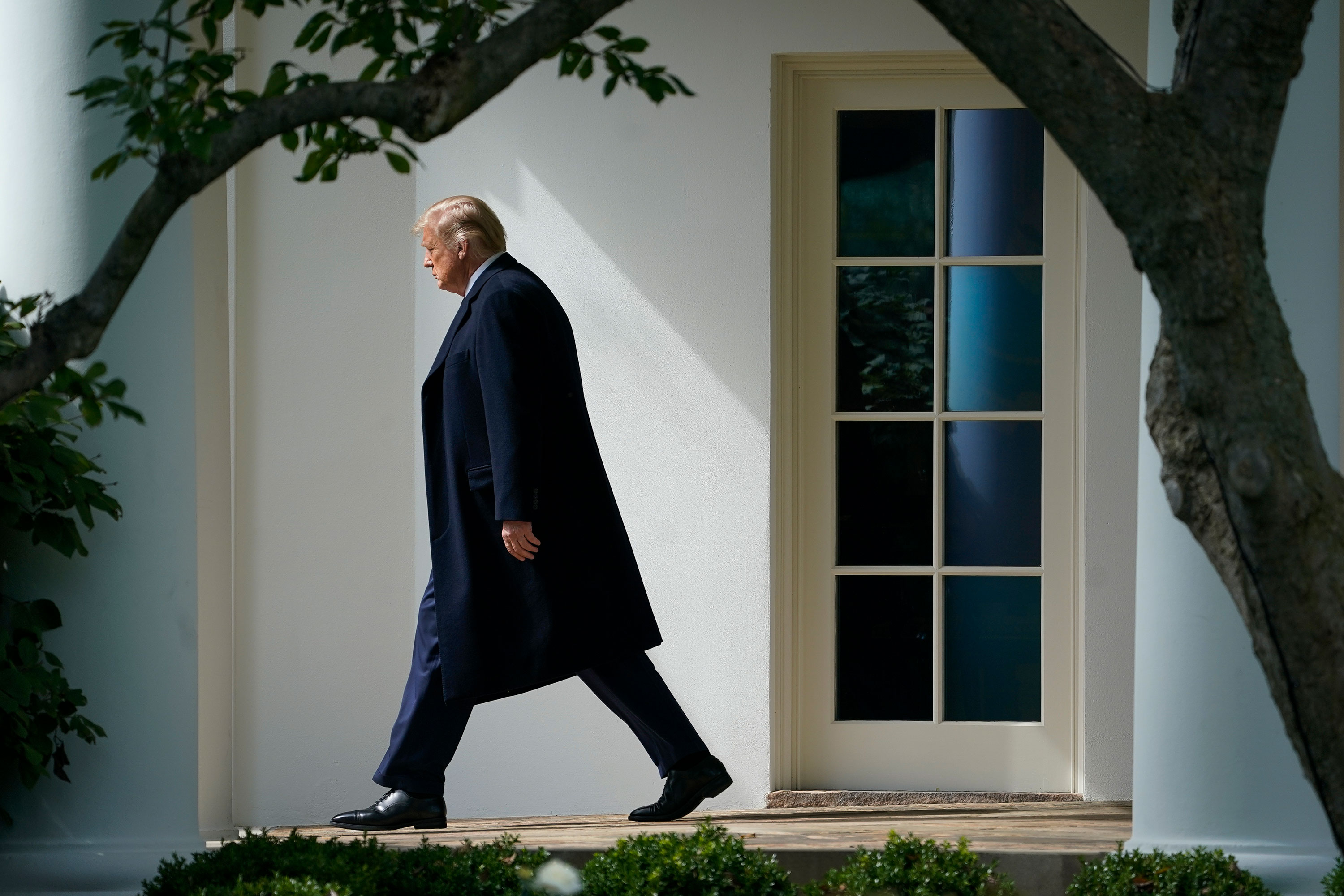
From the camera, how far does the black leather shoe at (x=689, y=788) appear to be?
3.80 m

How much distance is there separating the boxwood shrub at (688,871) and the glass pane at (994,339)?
2.13 metres

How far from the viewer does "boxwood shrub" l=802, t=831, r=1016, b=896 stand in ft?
11.0

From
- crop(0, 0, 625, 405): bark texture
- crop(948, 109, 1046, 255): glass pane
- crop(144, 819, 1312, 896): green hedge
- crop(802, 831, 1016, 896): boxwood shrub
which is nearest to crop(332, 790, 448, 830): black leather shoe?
crop(144, 819, 1312, 896): green hedge

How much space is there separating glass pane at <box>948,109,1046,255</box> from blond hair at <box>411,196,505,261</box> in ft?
5.95

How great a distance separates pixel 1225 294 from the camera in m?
1.93

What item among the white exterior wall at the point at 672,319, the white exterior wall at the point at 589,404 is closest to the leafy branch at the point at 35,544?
the white exterior wall at the point at 589,404

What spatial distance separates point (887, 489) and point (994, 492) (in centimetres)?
38

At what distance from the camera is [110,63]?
3.61 meters

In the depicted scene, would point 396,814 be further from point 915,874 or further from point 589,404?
point 589,404

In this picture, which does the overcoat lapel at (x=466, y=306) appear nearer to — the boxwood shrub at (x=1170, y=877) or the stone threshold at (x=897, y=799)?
the stone threshold at (x=897, y=799)

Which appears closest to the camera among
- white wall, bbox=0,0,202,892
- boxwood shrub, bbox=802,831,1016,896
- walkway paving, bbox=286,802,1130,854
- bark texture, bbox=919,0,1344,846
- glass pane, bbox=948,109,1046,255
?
bark texture, bbox=919,0,1344,846

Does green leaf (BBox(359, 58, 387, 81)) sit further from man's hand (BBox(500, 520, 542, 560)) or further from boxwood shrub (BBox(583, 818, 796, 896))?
boxwood shrub (BBox(583, 818, 796, 896))

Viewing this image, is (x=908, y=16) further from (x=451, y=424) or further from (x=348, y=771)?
(x=348, y=771)

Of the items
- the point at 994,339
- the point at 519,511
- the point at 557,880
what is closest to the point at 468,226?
the point at 519,511
